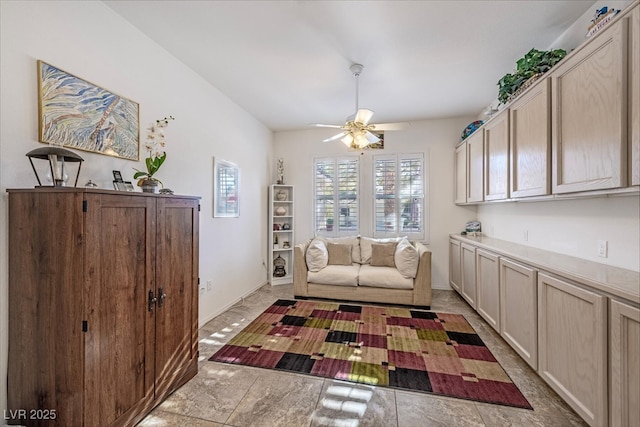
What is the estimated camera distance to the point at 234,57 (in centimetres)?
268

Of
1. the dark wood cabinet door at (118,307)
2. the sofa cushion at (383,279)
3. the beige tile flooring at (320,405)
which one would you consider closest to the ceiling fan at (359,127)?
the sofa cushion at (383,279)

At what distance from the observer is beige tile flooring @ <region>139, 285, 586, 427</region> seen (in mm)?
1695

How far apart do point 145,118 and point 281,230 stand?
115 inches

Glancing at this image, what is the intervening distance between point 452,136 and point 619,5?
2739 millimetres

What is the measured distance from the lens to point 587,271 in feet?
5.51

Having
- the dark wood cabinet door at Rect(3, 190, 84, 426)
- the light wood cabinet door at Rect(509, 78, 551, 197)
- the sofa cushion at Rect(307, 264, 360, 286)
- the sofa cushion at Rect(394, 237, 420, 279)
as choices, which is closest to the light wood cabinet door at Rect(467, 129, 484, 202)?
the light wood cabinet door at Rect(509, 78, 551, 197)

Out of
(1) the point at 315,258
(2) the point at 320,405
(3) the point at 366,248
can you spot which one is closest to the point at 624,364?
(2) the point at 320,405

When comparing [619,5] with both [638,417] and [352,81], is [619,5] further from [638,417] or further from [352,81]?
[638,417]

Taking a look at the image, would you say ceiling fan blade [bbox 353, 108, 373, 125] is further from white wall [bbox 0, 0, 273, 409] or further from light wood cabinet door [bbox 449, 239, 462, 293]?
light wood cabinet door [bbox 449, 239, 462, 293]

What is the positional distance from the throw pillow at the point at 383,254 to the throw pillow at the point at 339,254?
39cm

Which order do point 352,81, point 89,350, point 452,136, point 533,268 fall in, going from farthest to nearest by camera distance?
point 452,136 → point 352,81 → point 533,268 → point 89,350

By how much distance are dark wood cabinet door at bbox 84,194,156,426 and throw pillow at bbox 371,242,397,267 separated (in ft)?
10.1

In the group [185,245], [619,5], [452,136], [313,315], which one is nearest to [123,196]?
[185,245]

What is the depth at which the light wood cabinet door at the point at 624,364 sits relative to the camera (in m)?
1.25
